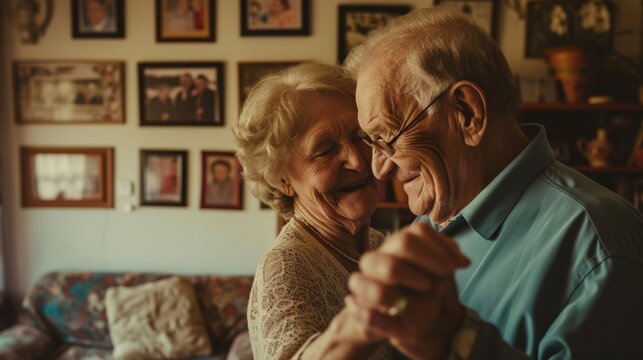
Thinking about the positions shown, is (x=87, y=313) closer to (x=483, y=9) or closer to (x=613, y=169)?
(x=483, y=9)

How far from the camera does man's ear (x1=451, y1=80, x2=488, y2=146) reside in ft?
2.95

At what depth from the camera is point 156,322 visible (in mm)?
3488

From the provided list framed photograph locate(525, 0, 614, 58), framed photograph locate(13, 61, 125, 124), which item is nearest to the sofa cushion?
framed photograph locate(13, 61, 125, 124)

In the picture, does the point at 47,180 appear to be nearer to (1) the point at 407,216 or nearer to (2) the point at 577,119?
(1) the point at 407,216

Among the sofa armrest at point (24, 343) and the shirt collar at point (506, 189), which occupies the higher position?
the shirt collar at point (506, 189)

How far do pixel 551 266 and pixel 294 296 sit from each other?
1.50 ft

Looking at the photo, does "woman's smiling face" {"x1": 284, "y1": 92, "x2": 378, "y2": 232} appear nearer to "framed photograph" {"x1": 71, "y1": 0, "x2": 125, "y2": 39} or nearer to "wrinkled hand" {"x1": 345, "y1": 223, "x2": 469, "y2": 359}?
"wrinkled hand" {"x1": 345, "y1": 223, "x2": 469, "y2": 359}

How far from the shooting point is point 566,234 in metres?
0.77

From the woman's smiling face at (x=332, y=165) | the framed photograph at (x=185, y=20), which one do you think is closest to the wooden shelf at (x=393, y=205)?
the framed photograph at (x=185, y=20)

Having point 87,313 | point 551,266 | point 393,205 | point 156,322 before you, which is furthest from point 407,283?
point 87,313

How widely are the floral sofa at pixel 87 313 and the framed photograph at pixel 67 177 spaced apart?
22.4 inches

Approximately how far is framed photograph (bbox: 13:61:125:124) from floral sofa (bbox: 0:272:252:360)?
118 centimetres

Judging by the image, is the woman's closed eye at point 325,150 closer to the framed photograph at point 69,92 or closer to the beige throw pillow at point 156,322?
the beige throw pillow at point 156,322

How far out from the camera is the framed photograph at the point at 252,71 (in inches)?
153
